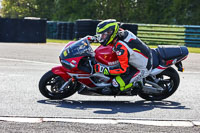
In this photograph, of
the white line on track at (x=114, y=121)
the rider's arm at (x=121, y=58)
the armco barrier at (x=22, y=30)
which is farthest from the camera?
the armco barrier at (x=22, y=30)

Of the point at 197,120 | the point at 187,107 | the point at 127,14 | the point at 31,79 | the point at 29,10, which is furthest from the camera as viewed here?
the point at 29,10

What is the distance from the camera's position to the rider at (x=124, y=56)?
720 cm

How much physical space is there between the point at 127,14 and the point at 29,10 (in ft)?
58.8

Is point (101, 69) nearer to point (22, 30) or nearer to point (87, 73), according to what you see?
point (87, 73)

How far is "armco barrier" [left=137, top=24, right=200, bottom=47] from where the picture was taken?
2383 cm

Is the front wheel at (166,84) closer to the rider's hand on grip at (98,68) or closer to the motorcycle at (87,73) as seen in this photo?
the motorcycle at (87,73)

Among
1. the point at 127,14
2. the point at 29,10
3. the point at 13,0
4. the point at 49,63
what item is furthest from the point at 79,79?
the point at 13,0

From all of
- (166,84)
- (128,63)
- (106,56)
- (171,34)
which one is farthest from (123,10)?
(106,56)

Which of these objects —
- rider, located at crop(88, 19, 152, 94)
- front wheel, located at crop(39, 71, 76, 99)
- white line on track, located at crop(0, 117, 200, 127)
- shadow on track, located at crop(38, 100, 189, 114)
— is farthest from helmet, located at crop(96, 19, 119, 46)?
white line on track, located at crop(0, 117, 200, 127)

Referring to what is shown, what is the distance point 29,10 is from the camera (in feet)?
179

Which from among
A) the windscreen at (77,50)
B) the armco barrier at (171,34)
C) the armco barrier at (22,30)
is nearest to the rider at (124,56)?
the windscreen at (77,50)

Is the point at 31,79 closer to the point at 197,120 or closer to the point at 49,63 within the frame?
the point at 49,63

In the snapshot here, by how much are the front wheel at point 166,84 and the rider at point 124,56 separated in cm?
39

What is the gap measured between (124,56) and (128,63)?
360 mm
